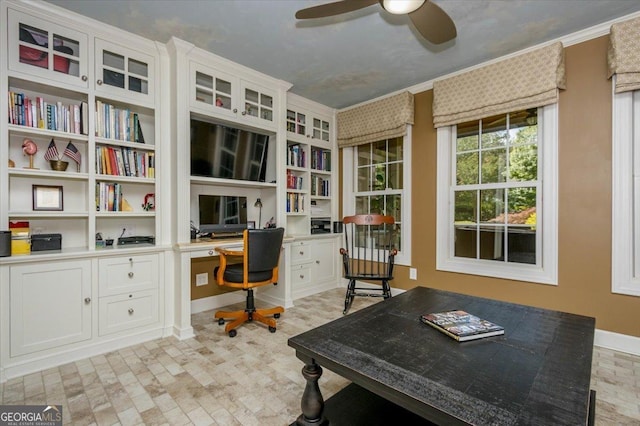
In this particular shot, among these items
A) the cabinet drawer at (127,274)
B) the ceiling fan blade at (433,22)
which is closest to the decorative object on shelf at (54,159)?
the cabinet drawer at (127,274)

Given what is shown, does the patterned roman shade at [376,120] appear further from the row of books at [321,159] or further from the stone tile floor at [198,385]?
the stone tile floor at [198,385]

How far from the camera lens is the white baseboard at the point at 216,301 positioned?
312 cm

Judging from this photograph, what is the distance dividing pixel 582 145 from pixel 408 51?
5.40 feet

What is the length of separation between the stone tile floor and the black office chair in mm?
262

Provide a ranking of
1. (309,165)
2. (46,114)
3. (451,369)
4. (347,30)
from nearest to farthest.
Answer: (451,369) → (46,114) → (347,30) → (309,165)

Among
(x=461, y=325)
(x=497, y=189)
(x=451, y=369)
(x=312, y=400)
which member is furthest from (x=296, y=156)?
(x=451, y=369)

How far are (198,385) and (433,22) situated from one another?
2.63 m

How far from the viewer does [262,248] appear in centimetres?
257

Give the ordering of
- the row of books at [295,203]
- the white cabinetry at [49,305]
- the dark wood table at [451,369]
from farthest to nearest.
A: 1. the row of books at [295,203]
2. the white cabinetry at [49,305]
3. the dark wood table at [451,369]

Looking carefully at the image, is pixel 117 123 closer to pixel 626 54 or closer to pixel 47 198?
pixel 47 198

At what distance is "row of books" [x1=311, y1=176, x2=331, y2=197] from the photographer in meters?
4.03

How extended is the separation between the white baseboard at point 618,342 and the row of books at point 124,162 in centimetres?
381

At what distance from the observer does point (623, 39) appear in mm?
2148

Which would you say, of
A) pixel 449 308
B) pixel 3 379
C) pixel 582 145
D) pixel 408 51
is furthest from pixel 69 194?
pixel 582 145
